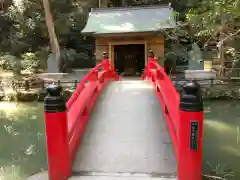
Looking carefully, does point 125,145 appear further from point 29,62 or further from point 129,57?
point 29,62

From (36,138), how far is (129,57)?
902 cm

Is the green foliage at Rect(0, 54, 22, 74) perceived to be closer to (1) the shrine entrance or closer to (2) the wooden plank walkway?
(1) the shrine entrance

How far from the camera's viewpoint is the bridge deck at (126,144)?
3.64 m

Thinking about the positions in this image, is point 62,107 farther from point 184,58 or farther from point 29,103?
point 184,58

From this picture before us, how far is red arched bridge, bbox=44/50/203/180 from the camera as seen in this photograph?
3.08m

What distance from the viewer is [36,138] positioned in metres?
8.12

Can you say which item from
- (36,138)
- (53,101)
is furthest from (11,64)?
(53,101)

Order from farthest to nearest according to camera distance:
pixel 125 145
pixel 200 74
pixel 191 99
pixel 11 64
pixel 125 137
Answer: pixel 11 64, pixel 200 74, pixel 125 137, pixel 125 145, pixel 191 99

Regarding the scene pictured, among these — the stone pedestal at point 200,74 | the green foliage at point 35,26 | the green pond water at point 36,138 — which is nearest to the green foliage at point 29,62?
the green foliage at point 35,26

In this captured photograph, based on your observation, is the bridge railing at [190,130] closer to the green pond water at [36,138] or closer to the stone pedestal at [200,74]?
the green pond water at [36,138]

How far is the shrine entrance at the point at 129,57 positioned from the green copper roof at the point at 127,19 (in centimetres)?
136

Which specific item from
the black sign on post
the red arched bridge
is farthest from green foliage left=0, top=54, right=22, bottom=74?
the black sign on post

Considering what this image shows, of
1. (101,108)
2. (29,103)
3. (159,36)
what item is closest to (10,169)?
(101,108)

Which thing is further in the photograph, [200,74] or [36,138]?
[200,74]
